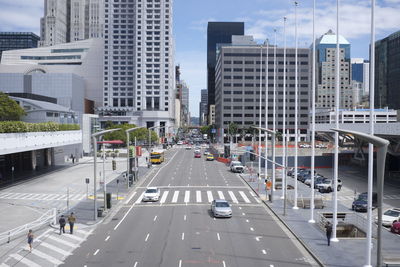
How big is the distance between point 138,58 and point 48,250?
170 meters

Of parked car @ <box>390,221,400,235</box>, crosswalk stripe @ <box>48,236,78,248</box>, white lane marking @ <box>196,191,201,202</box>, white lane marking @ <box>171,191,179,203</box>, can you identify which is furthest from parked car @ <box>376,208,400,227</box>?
crosswalk stripe @ <box>48,236,78,248</box>

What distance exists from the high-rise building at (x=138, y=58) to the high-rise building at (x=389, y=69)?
9094 centimetres

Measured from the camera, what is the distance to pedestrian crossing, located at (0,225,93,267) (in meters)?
22.2

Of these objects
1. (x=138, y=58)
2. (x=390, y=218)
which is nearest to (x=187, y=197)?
(x=390, y=218)

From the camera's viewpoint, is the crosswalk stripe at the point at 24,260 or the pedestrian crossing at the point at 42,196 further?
the pedestrian crossing at the point at 42,196

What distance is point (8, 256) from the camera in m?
23.3

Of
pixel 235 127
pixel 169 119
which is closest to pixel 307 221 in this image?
pixel 235 127

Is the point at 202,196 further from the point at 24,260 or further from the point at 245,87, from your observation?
the point at 245,87

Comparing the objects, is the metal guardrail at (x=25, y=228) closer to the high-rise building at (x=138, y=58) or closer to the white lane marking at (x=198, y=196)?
the white lane marking at (x=198, y=196)

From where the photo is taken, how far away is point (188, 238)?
27.2 metres

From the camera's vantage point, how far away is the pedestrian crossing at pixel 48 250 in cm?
2219

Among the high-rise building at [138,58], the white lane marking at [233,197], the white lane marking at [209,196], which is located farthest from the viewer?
the high-rise building at [138,58]

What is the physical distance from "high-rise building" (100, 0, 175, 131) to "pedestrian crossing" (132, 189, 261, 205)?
138400 millimetres

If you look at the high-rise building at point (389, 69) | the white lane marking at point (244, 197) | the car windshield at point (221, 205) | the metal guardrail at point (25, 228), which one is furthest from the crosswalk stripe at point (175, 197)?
the high-rise building at point (389, 69)
